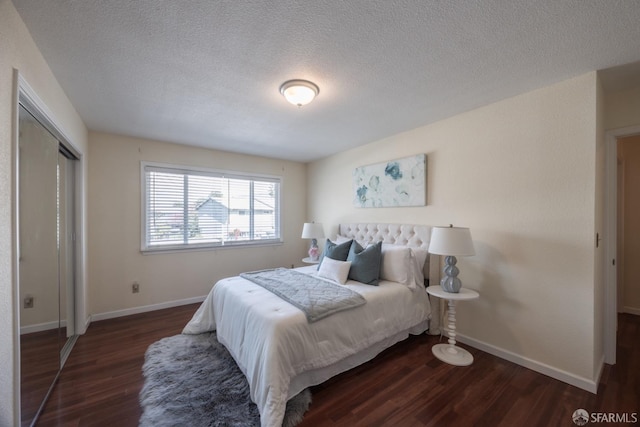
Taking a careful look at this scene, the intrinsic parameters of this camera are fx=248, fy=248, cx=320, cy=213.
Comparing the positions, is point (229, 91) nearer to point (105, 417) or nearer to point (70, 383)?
point (105, 417)

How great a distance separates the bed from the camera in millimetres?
1655

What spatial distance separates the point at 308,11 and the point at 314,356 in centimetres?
222

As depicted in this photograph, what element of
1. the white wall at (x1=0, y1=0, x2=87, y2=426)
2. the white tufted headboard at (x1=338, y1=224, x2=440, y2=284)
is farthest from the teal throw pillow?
the white wall at (x1=0, y1=0, x2=87, y2=426)

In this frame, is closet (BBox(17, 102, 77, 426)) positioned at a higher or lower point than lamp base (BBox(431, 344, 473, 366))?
higher

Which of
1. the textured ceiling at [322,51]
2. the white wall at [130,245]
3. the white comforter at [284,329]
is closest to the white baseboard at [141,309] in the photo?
the white wall at [130,245]

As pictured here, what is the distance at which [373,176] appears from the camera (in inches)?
144

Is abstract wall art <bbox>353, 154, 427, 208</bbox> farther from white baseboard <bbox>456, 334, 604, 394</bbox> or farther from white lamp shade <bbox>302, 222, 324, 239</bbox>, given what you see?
white baseboard <bbox>456, 334, 604, 394</bbox>

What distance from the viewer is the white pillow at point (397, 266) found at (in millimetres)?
2656

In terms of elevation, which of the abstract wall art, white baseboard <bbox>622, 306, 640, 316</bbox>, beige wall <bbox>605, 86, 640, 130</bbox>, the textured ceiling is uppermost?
the textured ceiling

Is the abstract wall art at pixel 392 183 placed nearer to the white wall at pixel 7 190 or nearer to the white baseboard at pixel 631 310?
the white baseboard at pixel 631 310

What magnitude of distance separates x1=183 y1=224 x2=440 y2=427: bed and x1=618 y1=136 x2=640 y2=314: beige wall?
114 inches

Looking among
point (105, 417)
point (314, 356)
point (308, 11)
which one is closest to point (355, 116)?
point (308, 11)

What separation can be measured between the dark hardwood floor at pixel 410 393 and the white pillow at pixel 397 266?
704 mm

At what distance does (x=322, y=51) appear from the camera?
5.53 ft
